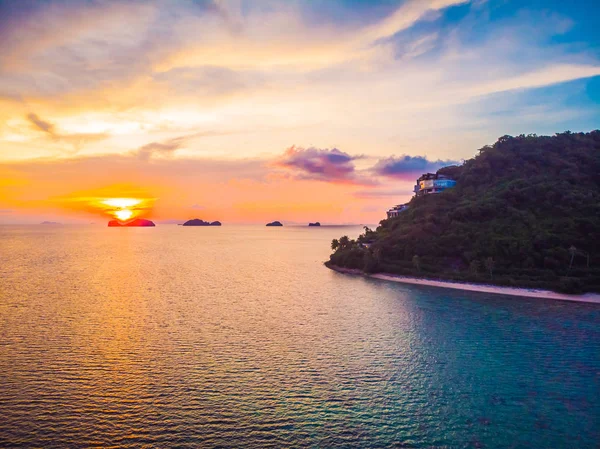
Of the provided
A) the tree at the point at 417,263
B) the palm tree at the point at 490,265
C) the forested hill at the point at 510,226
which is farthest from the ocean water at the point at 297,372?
the tree at the point at 417,263

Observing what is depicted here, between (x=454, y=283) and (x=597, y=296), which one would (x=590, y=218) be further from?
(x=454, y=283)

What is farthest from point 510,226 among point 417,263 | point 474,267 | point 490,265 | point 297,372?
point 297,372

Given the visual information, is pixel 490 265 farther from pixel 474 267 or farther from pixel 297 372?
pixel 297 372

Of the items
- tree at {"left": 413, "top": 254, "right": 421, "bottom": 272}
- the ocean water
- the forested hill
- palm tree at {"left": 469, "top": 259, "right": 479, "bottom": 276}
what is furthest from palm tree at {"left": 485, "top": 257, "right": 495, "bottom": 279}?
the ocean water

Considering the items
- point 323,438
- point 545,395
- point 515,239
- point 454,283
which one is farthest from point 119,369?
point 515,239

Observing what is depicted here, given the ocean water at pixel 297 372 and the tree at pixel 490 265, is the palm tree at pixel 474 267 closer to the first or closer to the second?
the tree at pixel 490 265
